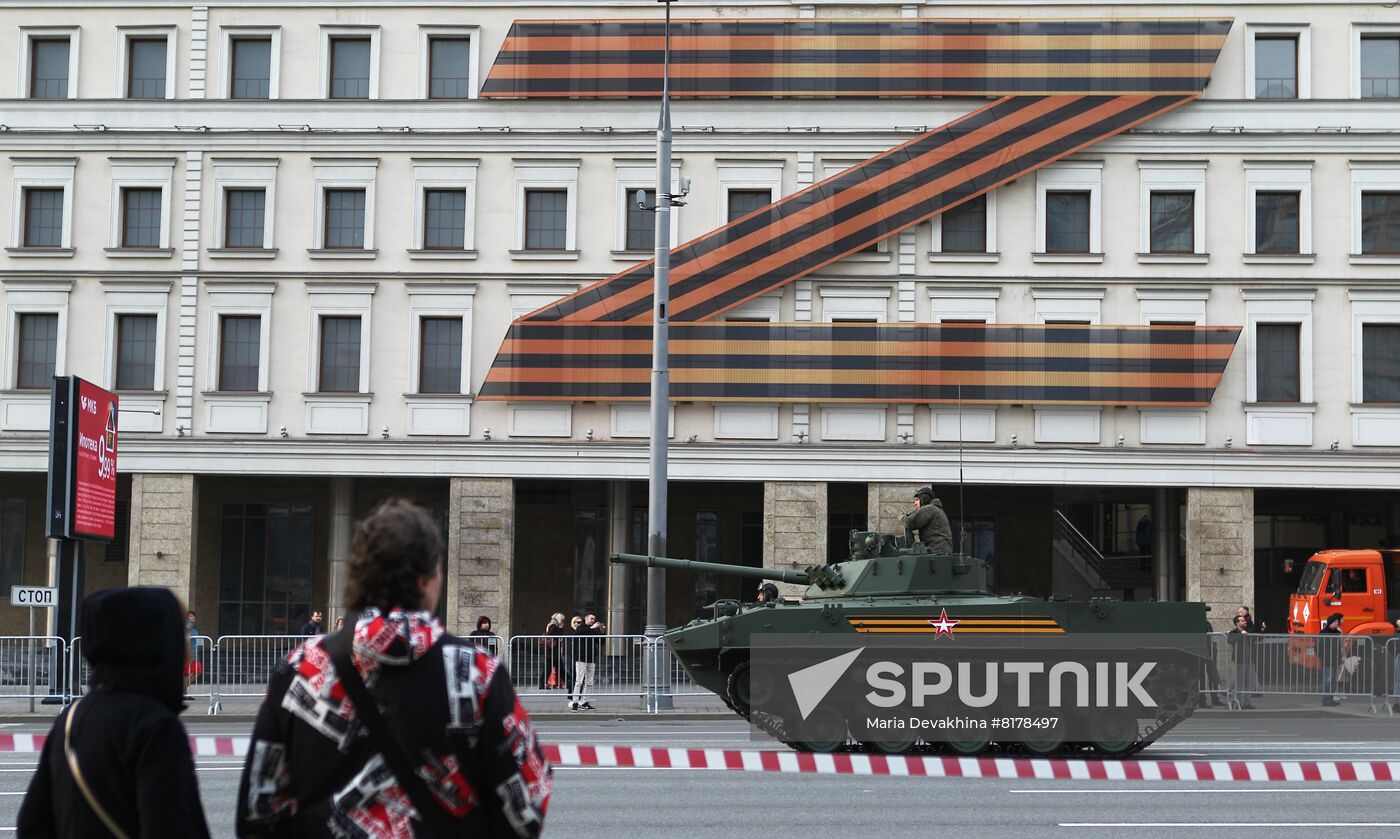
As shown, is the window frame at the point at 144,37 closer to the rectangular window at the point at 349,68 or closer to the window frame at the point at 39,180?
the window frame at the point at 39,180

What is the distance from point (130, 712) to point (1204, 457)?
1223 inches

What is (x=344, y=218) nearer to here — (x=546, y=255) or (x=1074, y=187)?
(x=546, y=255)

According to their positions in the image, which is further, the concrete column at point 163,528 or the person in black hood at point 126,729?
the concrete column at point 163,528

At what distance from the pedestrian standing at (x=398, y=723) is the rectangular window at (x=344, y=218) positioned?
31.2 metres

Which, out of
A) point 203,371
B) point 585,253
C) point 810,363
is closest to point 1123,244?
point 810,363

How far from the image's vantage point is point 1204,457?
3331cm

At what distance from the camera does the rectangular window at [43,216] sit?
3484 centimetres

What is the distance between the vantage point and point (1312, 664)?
81.5 feet

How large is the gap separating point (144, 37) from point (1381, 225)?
25537mm

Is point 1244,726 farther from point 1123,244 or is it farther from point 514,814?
point 514,814

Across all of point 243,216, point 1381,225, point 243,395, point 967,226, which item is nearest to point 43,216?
point 243,216

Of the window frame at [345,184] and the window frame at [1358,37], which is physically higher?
the window frame at [1358,37]

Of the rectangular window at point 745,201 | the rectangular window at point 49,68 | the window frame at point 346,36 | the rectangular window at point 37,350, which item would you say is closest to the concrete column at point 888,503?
the rectangular window at point 745,201

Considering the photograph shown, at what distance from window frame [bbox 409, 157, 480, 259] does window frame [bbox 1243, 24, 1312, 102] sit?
51.5 feet
